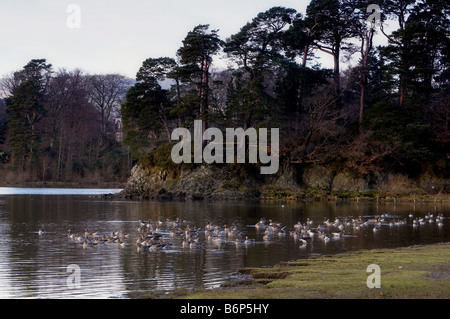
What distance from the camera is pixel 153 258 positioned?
1850cm

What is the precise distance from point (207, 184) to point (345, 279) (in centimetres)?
3902

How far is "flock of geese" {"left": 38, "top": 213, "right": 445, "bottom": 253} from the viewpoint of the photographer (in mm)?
21422

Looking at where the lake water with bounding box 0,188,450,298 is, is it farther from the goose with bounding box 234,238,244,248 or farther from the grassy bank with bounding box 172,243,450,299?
the grassy bank with bounding box 172,243,450,299

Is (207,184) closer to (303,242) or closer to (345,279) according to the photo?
(303,242)

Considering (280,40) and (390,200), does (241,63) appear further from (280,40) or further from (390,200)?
(390,200)

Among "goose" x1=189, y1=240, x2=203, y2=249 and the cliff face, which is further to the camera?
the cliff face

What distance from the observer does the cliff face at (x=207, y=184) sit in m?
51.1

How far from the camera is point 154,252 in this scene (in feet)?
65.2

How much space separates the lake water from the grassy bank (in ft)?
4.07

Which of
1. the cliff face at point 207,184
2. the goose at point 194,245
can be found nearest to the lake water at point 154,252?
the goose at point 194,245

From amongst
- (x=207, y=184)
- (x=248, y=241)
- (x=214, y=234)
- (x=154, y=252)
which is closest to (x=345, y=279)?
(x=154, y=252)

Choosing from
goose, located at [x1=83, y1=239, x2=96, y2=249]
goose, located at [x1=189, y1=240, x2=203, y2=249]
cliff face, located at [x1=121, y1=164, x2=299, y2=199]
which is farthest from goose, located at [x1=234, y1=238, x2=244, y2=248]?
cliff face, located at [x1=121, y1=164, x2=299, y2=199]

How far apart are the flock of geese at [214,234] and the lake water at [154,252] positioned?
0.12m

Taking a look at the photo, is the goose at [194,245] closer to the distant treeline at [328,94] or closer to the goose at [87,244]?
the goose at [87,244]
